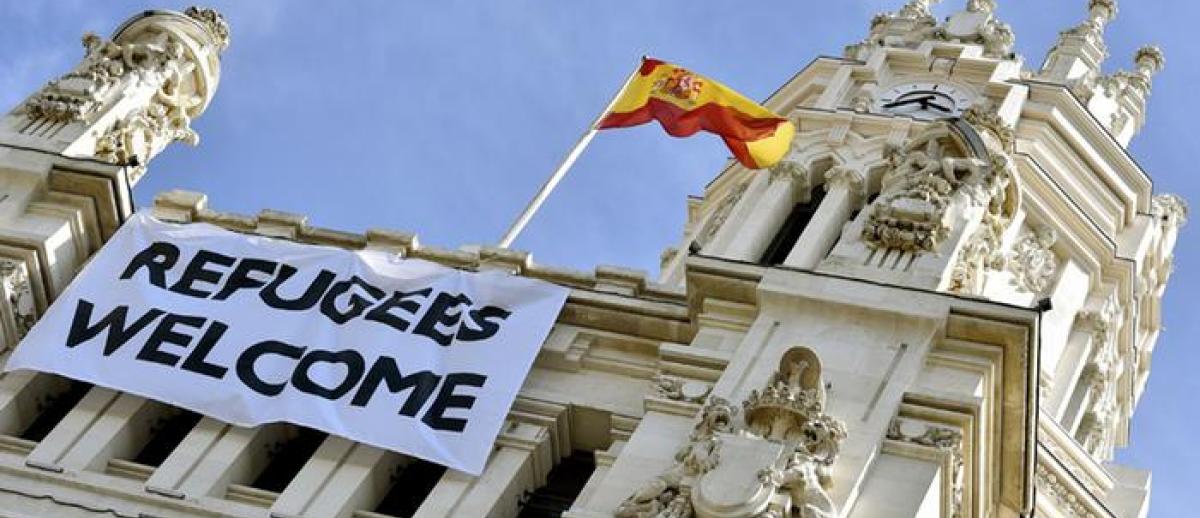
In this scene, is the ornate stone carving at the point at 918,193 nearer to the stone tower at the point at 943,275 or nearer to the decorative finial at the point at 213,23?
the stone tower at the point at 943,275

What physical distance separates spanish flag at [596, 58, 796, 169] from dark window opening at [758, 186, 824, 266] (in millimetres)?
1309

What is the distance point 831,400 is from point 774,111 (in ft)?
59.0

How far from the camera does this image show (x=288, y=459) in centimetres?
3275

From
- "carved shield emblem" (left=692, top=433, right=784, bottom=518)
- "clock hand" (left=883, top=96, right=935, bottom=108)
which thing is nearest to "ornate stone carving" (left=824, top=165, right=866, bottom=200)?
"clock hand" (left=883, top=96, right=935, bottom=108)

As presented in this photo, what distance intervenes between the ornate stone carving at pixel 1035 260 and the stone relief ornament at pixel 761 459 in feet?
44.9

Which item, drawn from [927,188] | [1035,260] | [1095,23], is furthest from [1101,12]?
[927,188]

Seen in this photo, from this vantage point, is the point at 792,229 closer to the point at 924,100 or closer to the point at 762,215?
the point at 762,215

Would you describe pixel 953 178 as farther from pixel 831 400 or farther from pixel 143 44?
pixel 143 44

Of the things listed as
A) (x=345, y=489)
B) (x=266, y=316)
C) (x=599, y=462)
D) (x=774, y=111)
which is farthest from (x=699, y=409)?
(x=774, y=111)

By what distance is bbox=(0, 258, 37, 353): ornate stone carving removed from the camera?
1348 inches

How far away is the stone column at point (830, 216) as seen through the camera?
37.7 m

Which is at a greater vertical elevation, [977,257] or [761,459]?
[977,257]

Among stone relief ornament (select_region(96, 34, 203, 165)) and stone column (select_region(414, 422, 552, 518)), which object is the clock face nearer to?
stone relief ornament (select_region(96, 34, 203, 165))

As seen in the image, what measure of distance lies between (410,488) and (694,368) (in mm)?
3946
